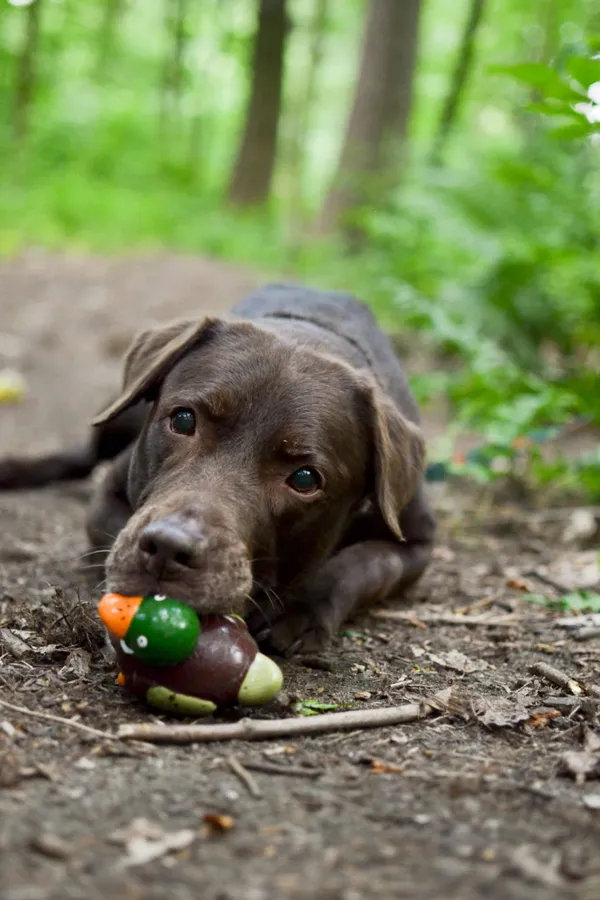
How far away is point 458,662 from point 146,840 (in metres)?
1.74

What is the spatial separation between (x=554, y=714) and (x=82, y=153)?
18.7 meters

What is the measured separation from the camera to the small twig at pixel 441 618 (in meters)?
4.06

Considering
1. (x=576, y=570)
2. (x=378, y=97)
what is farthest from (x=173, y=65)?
(x=576, y=570)

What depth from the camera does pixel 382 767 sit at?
252 centimetres

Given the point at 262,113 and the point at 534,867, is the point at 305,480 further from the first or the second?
the point at 262,113

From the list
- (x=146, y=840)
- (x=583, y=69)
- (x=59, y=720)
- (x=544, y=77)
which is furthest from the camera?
(x=544, y=77)

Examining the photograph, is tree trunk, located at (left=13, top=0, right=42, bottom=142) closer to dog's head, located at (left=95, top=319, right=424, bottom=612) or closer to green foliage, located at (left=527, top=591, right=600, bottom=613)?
dog's head, located at (left=95, top=319, right=424, bottom=612)

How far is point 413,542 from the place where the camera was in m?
4.43

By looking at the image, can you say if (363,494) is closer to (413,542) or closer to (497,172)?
(413,542)

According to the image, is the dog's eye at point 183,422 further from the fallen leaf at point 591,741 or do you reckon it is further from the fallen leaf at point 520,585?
the fallen leaf at point 520,585

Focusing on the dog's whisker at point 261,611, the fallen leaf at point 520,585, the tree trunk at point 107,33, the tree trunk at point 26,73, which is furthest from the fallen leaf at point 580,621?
the tree trunk at point 107,33

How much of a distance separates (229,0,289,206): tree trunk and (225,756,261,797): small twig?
17705mm

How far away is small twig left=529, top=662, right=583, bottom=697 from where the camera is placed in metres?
3.26

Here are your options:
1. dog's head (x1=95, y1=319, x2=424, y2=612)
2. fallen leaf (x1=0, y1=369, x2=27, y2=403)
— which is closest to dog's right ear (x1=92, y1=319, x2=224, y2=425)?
dog's head (x1=95, y1=319, x2=424, y2=612)
